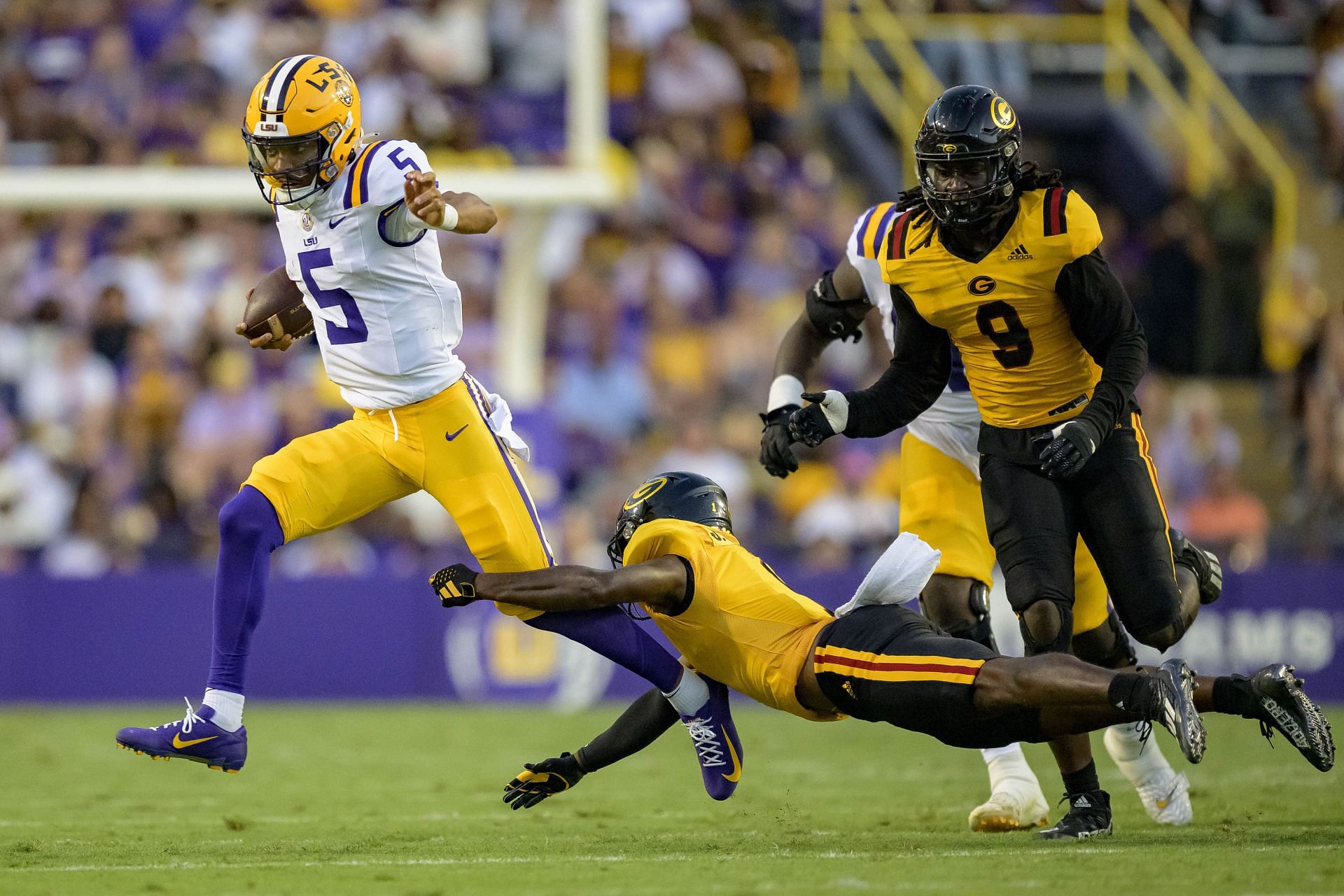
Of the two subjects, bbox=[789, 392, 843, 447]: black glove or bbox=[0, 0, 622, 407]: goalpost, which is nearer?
bbox=[789, 392, 843, 447]: black glove

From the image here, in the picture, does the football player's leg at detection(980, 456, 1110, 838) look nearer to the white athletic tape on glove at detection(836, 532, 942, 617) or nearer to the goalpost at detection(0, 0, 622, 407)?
the white athletic tape on glove at detection(836, 532, 942, 617)

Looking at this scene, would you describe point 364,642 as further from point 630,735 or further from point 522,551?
point 630,735

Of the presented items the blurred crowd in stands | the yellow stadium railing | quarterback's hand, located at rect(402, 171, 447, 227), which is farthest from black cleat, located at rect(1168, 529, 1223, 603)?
the yellow stadium railing

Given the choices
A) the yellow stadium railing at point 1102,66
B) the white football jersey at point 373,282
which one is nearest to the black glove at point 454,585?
the white football jersey at point 373,282

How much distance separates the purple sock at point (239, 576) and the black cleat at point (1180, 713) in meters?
2.90

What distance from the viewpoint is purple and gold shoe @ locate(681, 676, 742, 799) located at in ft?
20.3

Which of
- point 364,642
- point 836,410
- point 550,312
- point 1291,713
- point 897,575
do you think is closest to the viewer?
point 1291,713

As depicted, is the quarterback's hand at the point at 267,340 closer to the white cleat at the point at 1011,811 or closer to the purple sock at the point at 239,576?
the purple sock at the point at 239,576

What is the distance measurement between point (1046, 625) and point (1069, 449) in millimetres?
580

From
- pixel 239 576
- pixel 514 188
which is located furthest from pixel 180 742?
pixel 514 188

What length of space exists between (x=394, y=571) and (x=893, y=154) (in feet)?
21.0

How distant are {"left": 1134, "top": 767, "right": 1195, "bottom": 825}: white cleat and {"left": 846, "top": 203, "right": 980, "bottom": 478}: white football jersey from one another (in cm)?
127

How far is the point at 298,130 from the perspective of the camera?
6172mm

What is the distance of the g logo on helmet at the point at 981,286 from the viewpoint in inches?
236
